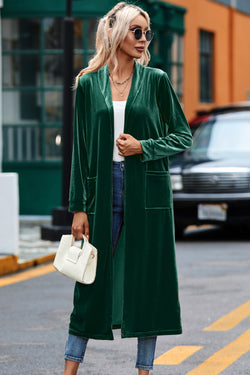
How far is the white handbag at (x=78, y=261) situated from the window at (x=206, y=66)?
17873 mm

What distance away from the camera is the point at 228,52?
77.8 feet

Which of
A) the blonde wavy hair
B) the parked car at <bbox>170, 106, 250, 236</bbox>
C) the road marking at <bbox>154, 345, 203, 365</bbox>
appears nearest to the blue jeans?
the blonde wavy hair

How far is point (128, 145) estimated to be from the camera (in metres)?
4.37

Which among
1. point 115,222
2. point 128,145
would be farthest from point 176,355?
point 128,145

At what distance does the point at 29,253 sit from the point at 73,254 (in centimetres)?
663

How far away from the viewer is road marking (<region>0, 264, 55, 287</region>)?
30.8ft

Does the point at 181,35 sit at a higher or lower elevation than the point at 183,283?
higher

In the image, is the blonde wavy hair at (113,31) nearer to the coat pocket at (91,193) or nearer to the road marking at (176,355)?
the coat pocket at (91,193)

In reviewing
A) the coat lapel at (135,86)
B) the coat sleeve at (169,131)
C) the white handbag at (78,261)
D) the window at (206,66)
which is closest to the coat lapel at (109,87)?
the coat lapel at (135,86)

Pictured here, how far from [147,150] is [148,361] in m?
1.00

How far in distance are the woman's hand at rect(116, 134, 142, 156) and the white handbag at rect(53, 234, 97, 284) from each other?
45 cm

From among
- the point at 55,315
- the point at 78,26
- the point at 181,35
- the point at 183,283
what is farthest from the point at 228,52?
the point at 55,315

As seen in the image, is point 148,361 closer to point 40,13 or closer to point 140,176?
point 140,176

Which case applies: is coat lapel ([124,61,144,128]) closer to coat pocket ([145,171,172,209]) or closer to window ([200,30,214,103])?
coat pocket ([145,171,172,209])
